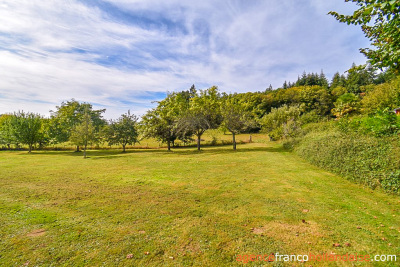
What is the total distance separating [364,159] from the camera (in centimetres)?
768

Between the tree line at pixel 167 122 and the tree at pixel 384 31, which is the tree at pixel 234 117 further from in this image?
the tree at pixel 384 31

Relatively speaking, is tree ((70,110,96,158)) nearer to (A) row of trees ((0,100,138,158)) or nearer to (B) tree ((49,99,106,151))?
(A) row of trees ((0,100,138,158))

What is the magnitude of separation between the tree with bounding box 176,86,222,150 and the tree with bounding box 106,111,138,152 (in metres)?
9.65

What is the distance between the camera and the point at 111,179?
380 inches

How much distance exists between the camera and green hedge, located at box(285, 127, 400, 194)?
6.57 metres

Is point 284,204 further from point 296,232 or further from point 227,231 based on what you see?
point 227,231

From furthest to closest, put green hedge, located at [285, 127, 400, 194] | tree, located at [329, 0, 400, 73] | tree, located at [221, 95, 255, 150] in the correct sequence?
tree, located at [221, 95, 255, 150] → green hedge, located at [285, 127, 400, 194] → tree, located at [329, 0, 400, 73]

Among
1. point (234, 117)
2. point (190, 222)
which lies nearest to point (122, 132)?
point (234, 117)

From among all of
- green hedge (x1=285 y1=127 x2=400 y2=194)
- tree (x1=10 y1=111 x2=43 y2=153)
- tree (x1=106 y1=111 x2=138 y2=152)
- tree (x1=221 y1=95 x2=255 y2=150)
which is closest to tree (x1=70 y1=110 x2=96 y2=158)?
tree (x1=106 y1=111 x2=138 y2=152)

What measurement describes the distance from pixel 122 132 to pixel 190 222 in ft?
82.6

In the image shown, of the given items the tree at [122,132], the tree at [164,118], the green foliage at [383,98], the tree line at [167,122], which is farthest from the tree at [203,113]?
the green foliage at [383,98]

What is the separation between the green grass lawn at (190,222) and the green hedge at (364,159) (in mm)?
534

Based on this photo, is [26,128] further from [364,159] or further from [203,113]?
[364,159]

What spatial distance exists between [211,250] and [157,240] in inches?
50.5
